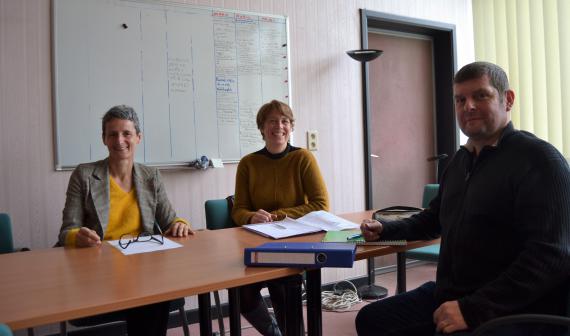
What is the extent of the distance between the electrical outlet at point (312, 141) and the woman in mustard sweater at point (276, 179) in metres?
1.01

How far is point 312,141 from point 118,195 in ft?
5.49

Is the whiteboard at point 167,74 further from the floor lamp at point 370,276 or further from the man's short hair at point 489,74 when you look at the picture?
the man's short hair at point 489,74

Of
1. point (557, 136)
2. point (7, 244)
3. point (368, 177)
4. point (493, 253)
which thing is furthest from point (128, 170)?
point (557, 136)

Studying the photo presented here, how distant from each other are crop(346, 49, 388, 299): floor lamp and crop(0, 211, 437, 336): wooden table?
72.2 inches

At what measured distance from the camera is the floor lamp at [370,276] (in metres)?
3.36

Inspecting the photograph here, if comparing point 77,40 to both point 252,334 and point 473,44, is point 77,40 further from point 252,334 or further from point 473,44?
point 473,44

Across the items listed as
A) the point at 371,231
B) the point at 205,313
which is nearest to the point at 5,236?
the point at 205,313

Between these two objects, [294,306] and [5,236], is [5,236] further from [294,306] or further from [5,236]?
[294,306]

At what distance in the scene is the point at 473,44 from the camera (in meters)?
4.34

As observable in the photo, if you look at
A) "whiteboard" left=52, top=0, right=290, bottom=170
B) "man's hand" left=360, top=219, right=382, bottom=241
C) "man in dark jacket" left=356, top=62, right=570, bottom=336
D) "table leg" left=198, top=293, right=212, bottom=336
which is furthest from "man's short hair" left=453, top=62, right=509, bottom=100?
"whiteboard" left=52, top=0, right=290, bottom=170

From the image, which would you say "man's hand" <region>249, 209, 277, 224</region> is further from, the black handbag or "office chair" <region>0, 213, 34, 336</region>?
"office chair" <region>0, 213, 34, 336</region>

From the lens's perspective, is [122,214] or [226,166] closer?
[122,214]

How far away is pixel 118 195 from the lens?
6.81ft

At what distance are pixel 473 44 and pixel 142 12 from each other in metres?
2.96
